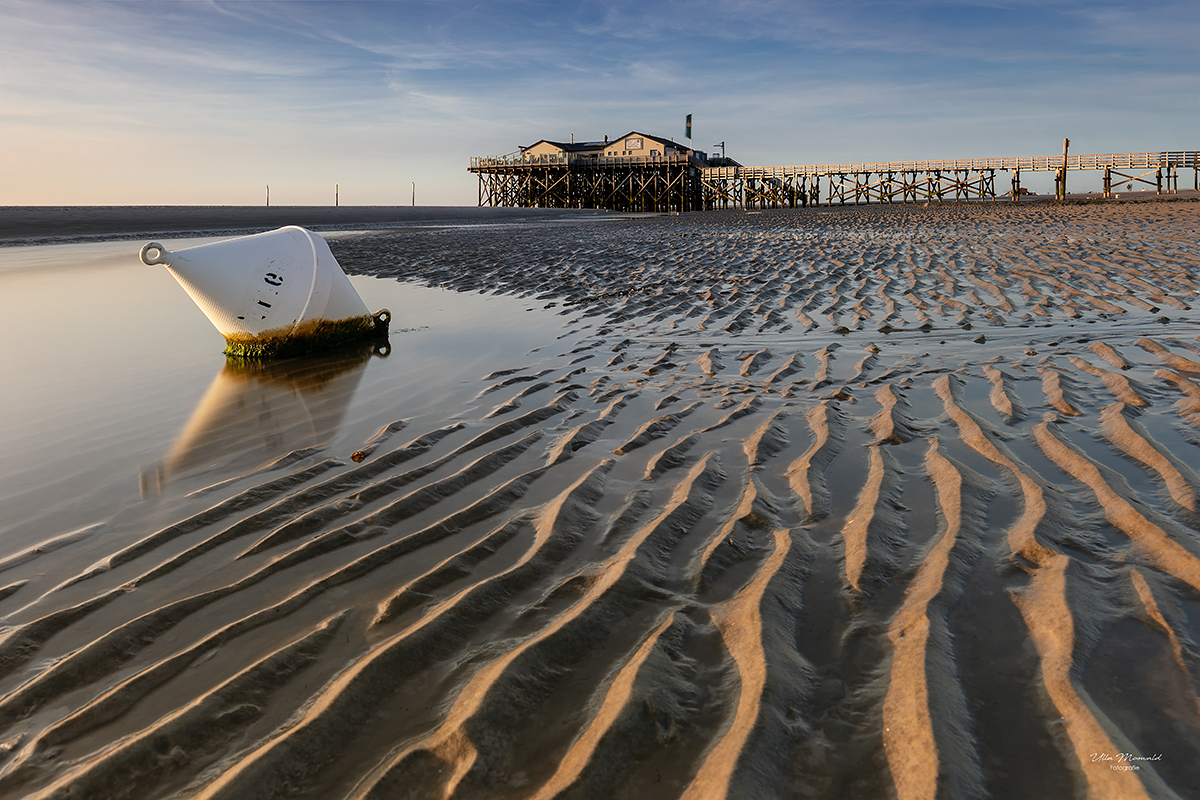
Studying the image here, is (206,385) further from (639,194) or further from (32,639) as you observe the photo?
(639,194)

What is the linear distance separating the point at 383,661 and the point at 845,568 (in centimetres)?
173

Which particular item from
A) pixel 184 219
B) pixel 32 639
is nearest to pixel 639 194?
pixel 184 219

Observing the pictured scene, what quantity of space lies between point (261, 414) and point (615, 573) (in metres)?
3.57

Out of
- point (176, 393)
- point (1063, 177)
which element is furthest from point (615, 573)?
point (1063, 177)

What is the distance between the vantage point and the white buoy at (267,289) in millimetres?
6887

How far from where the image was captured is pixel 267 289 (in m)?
7.11

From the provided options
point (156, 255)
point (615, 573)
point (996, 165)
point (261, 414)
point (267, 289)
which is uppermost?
point (996, 165)

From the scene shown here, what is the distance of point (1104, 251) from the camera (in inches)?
505

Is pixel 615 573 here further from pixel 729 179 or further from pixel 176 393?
pixel 729 179

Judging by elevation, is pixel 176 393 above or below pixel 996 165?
below

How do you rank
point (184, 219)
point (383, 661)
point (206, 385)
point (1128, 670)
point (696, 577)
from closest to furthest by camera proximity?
point (1128, 670)
point (383, 661)
point (696, 577)
point (206, 385)
point (184, 219)

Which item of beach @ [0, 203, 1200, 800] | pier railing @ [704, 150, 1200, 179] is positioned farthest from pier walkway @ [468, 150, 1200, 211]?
beach @ [0, 203, 1200, 800]

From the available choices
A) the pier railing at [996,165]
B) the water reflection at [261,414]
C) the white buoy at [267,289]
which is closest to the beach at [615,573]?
the water reflection at [261,414]

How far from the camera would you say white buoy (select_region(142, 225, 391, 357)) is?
6.89 meters
